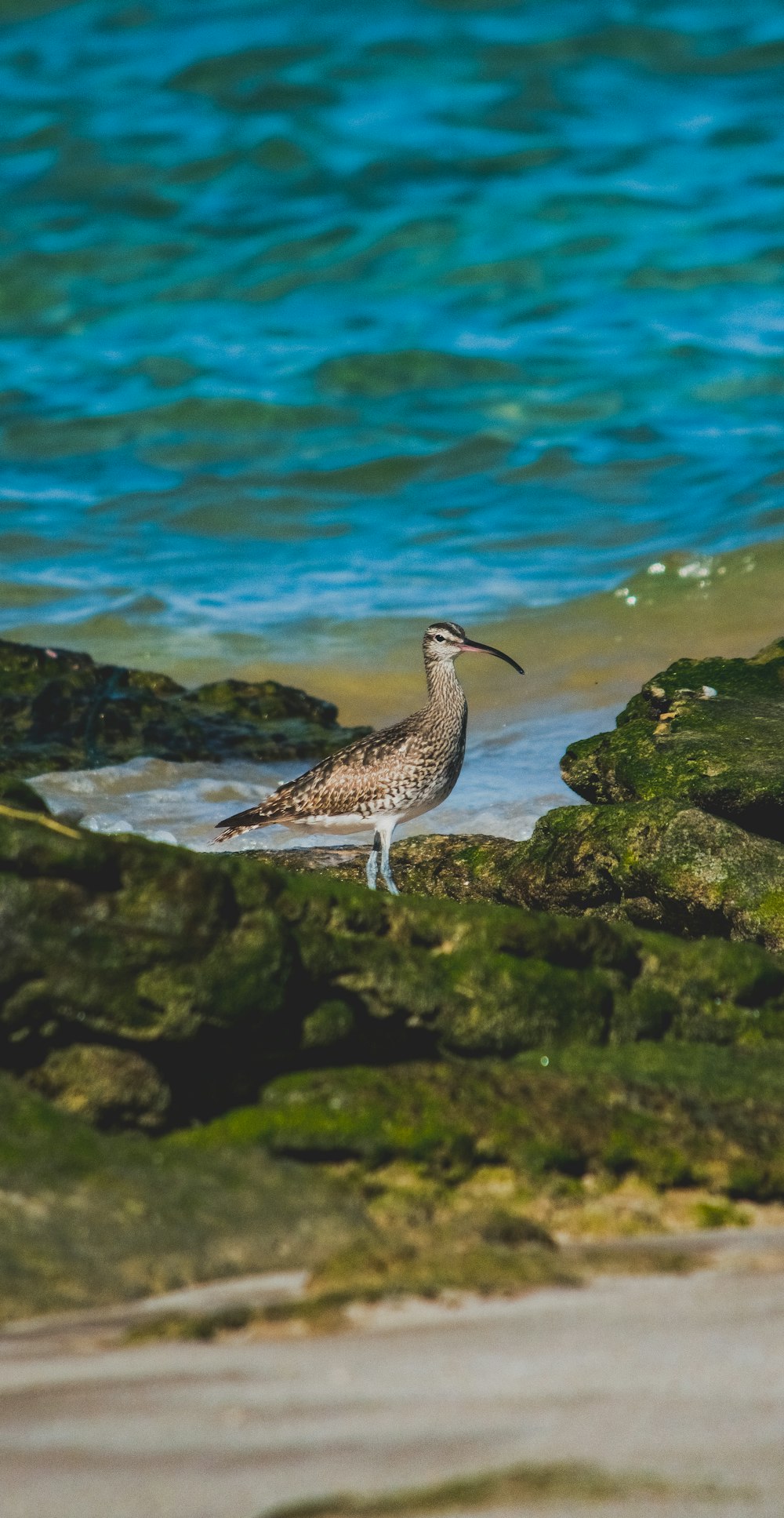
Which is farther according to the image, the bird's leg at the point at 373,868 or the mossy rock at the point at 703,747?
the bird's leg at the point at 373,868

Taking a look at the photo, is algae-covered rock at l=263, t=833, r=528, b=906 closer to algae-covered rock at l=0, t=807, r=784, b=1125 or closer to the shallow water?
the shallow water

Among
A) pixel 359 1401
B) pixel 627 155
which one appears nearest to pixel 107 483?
pixel 627 155

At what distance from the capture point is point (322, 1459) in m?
2.73

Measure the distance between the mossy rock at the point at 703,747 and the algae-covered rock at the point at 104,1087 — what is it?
139 inches

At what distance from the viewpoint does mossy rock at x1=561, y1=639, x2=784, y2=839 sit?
739 cm

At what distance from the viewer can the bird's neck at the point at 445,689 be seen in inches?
384

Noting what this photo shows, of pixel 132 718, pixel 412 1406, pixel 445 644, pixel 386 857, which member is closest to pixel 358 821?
pixel 386 857

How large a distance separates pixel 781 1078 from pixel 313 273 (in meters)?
21.3

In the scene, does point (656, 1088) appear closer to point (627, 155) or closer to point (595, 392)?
point (595, 392)

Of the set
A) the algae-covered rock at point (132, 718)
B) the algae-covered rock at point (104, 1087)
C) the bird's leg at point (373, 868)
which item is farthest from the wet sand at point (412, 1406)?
the algae-covered rock at point (132, 718)

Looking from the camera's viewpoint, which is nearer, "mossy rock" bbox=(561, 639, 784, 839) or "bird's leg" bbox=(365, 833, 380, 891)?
"mossy rock" bbox=(561, 639, 784, 839)

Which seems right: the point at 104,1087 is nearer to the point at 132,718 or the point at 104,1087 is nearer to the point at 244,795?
the point at 244,795

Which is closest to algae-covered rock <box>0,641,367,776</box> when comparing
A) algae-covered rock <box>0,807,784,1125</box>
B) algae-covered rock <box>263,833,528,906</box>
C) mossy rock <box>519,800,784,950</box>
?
algae-covered rock <box>263,833,528,906</box>

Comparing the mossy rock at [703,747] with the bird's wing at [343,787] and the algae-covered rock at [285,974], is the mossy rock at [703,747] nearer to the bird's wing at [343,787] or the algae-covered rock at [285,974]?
the bird's wing at [343,787]
